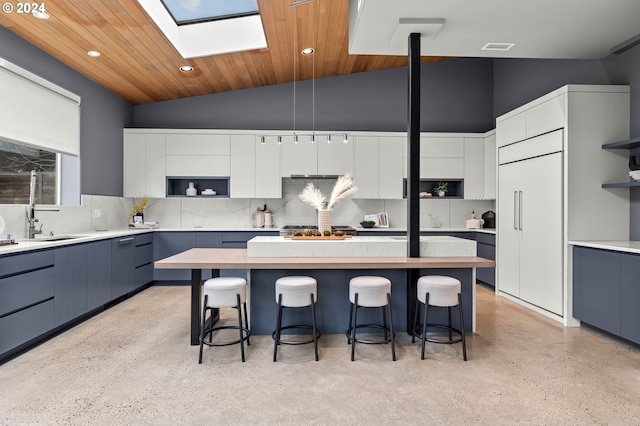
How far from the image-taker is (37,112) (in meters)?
4.02

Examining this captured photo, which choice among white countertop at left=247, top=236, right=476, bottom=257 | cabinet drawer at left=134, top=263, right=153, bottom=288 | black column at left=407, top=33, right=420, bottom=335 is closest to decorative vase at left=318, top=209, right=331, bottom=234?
white countertop at left=247, top=236, right=476, bottom=257

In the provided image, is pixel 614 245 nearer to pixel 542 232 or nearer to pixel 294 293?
pixel 542 232

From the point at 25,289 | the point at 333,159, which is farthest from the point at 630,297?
the point at 25,289

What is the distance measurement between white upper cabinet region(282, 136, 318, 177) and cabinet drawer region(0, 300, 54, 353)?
3531 millimetres

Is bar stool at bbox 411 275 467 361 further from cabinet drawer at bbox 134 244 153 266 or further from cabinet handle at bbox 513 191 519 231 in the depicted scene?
cabinet drawer at bbox 134 244 153 266

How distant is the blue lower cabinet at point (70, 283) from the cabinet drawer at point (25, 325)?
4.8 inches

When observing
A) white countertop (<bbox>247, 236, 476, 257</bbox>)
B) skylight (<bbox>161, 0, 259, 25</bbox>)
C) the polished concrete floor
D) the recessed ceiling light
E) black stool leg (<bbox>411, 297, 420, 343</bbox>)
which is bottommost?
the polished concrete floor

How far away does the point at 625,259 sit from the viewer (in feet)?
10.8

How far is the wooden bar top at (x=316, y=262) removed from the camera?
3049mm

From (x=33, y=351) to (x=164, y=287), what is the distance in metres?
2.57

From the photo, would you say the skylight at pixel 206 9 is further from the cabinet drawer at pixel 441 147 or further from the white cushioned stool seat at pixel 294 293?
the cabinet drawer at pixel 441 147

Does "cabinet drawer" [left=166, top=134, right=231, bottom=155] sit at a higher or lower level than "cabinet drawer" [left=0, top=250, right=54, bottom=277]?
higher

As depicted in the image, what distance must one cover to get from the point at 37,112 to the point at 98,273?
1730 mm

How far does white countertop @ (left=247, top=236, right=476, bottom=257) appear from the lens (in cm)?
340
